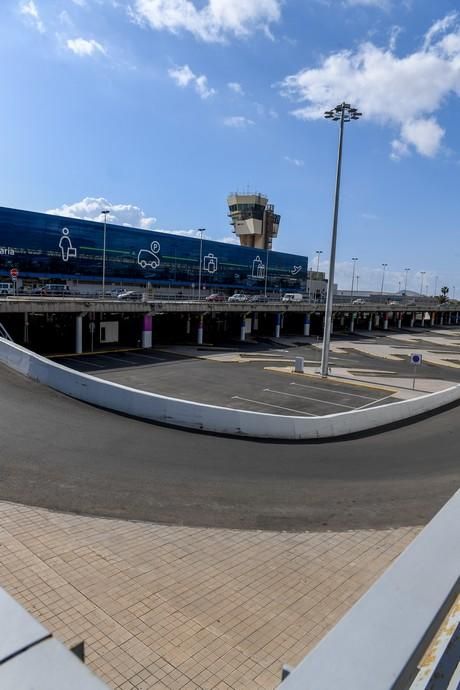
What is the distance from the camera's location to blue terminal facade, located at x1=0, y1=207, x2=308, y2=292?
68750 millimetres

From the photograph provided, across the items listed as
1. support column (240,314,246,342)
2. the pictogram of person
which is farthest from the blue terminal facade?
support column (240,314,246,342)

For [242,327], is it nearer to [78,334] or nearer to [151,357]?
[151,357]

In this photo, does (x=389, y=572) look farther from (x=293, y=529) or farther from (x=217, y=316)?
(x=217, y=316)

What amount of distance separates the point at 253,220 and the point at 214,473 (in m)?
109

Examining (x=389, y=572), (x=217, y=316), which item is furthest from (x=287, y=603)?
(x=217, y=316)

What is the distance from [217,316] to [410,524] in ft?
147

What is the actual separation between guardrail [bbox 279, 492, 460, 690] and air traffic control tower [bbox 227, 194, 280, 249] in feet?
381

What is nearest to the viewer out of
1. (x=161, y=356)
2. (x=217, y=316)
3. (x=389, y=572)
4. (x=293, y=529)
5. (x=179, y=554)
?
(x=389, y=572)

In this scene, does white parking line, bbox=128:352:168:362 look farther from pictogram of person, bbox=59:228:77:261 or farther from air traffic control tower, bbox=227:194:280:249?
air traffic control tower, bbox=227:194:280:249

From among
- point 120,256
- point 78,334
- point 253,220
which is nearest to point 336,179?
point 78,334

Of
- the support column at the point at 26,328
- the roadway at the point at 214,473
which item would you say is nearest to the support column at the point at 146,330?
the support column at the point at 26,328

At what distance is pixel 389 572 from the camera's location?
3.01m

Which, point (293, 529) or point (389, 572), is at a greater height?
point (389, 572)

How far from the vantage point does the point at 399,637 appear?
2471 mm
